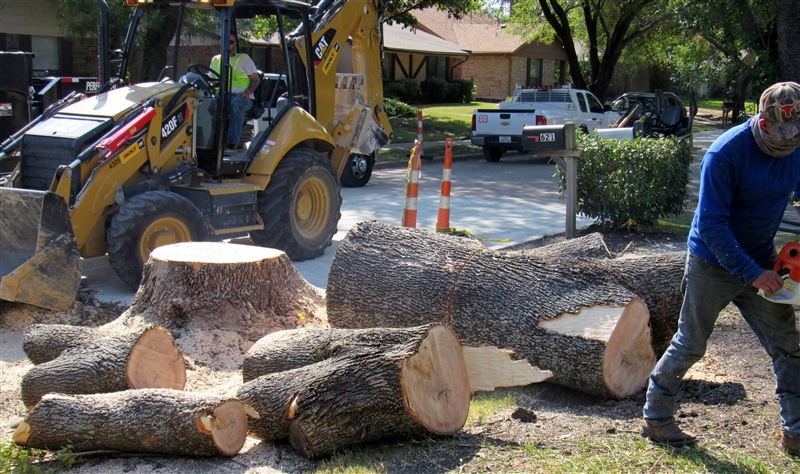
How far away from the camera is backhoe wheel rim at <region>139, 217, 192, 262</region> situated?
7.65 metres

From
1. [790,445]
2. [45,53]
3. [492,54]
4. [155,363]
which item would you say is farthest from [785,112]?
[492,54]

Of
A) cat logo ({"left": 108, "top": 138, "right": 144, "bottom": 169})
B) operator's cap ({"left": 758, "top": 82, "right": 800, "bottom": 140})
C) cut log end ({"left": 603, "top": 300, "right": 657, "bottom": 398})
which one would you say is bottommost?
cut log end ({"left": 603, "top": 300, "right": 657, "bottom": 398})

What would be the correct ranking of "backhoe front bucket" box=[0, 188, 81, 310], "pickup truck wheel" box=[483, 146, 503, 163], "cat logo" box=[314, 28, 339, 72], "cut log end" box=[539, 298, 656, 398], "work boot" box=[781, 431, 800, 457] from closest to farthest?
"work boot" box=[781, 431, 800, 457], "cut log end" box=[539, 298, 656, 398], "backhoe front bucket" box=[0, 188, 81, 310], "cat logo" box=[314, 28, 339, 72], "pickup truck wheel" box=[483, 146, 503, 163]

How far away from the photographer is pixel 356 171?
15086 mm

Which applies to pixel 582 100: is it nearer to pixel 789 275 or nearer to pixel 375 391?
pixel 789 275

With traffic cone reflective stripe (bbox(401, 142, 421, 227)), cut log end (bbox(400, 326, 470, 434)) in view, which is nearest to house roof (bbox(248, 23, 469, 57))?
traffic cone reflective stripe (bbox(401, 142, 421, 227))

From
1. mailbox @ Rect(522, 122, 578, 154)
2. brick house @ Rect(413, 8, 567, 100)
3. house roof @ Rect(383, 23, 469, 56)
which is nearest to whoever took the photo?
mailbox @ Rect(522, 122, 578, 154)

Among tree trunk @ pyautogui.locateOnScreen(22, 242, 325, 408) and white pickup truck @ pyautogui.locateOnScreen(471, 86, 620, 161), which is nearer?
tree trunk @ pyautogui.locateOnScreen(22, 242, 325, 408)

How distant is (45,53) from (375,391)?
22993 millimetres

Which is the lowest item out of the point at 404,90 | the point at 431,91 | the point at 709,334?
the point at 709,334

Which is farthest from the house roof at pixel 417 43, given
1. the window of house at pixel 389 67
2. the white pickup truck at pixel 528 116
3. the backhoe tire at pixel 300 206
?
the backhoe tire at pixel 300 206

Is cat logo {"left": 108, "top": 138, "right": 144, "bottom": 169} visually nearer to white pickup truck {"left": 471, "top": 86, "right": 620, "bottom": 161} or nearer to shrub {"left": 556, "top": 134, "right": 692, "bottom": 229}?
shrub {"left": 556, "top": 134, "right": 692, "bottom": 229}

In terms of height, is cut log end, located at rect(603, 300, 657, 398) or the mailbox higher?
the mailbox

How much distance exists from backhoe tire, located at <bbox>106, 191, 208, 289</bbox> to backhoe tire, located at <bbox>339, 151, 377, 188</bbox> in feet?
23.2
